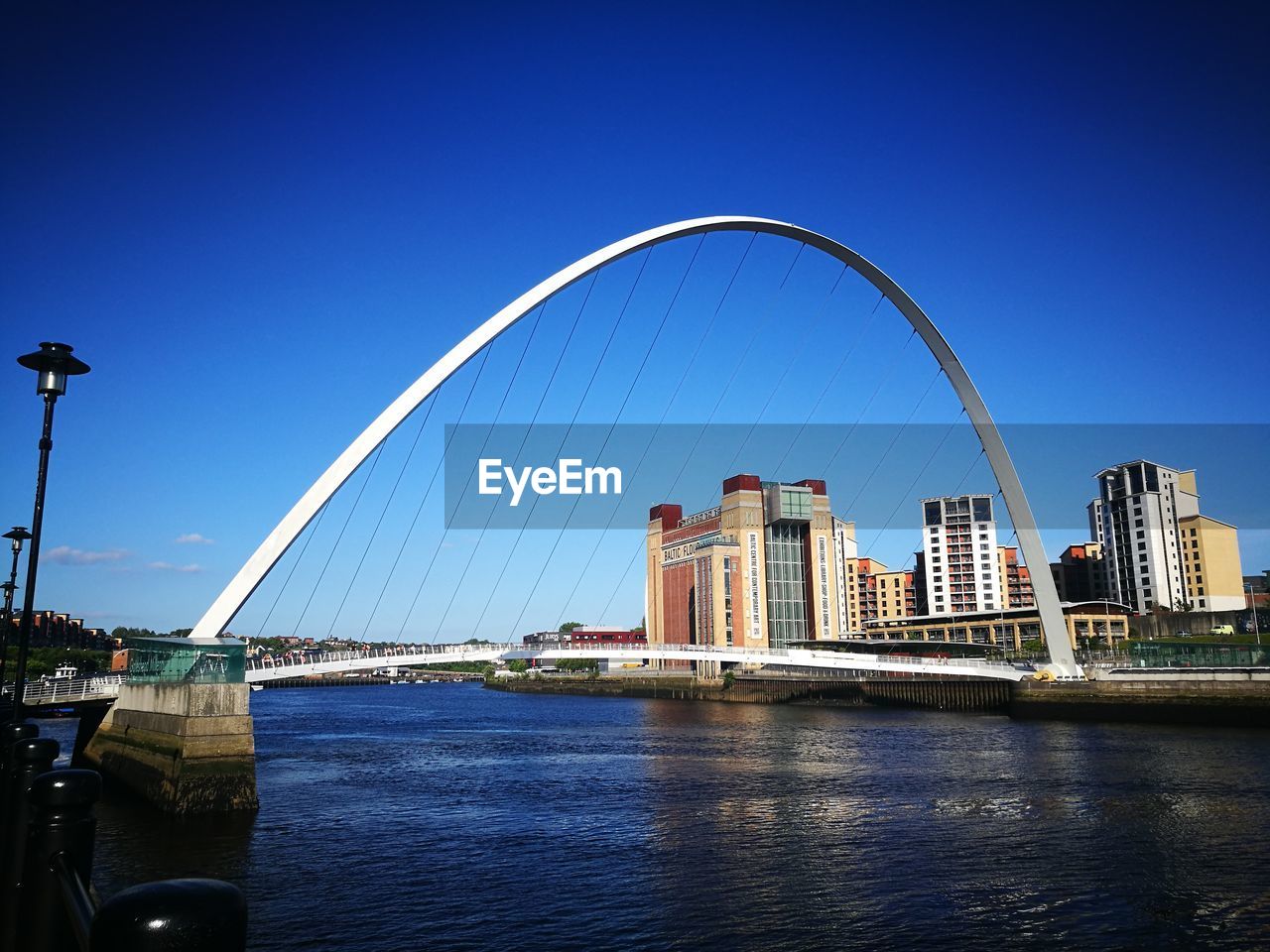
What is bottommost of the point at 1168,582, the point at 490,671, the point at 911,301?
the point at 490,671

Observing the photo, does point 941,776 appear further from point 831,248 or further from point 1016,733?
point 831,248

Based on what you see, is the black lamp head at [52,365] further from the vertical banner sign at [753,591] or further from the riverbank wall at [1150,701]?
the vertical banner sign at [753,591]

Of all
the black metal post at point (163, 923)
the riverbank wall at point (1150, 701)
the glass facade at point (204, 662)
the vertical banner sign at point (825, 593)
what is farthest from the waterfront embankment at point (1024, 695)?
the black metal post at point (163, 923)

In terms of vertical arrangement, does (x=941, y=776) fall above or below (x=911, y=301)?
below

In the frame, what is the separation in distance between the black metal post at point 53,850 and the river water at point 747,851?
10.5m

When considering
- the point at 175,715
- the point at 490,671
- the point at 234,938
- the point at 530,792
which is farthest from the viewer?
the point at 490,671

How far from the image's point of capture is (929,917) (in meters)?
13.0

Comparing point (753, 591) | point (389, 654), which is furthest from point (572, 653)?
point (753, 591)

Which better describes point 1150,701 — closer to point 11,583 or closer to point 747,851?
point 747,851

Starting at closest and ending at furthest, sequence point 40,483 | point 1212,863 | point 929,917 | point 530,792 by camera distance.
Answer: point 40,483
point 929,917
point 1212,863
point 530,792

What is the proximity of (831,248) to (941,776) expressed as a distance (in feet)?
75.7

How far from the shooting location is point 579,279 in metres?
33.3

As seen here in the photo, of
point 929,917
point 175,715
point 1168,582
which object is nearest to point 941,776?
point 929,917

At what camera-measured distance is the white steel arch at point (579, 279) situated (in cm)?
2652
